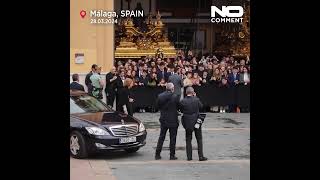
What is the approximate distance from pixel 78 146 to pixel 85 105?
141cm

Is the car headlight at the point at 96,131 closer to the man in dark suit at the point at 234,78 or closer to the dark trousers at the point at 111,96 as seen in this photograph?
the dark trousers at the point at 111,96

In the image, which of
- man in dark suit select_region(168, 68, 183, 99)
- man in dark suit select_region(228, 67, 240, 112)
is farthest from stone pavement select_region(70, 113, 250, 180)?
man in dark suit select_region(228, 67, 240, 112)

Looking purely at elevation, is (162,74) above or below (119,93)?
above

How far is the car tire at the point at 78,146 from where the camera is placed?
12883 millimetres

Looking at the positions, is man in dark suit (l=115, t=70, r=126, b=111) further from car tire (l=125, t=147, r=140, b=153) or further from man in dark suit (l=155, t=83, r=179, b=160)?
man in dark suit (l=155, t=83, r=179, b=160)

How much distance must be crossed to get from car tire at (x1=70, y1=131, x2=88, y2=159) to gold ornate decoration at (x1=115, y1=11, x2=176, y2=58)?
1571 cm

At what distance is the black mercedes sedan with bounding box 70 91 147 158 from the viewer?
12883mm

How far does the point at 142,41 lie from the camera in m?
29.9

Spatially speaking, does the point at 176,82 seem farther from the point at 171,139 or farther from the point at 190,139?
the point at 190,139

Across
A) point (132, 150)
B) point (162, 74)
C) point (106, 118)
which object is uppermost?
point (162, 74)

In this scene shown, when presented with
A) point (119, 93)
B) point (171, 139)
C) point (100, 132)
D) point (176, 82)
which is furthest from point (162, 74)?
point (100, 132)

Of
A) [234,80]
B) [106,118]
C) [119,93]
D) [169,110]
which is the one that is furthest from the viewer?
[234,80]
